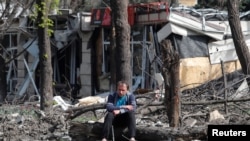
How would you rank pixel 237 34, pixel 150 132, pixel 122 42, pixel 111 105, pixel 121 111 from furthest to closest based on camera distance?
pixel 237 34
pixel 122 42
pixel 111 105
pixel 121 111
pixel 150 132

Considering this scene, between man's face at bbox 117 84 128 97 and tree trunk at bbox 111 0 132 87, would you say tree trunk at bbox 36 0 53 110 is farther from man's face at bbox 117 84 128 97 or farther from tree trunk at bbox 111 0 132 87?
man's face at bbox 117 84 128 97

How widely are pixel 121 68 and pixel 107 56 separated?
6266 millimetres

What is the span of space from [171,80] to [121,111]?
103 centimetres

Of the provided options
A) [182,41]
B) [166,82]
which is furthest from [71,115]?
[182,41]

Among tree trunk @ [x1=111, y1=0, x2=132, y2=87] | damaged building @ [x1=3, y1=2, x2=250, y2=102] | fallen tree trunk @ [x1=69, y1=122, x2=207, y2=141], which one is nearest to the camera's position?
fallen tree trunk @ [x1=69, y1=122, x2=207, y2=141]

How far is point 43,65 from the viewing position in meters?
15.1

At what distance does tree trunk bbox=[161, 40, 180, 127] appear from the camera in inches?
395

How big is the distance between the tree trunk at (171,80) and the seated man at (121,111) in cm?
66

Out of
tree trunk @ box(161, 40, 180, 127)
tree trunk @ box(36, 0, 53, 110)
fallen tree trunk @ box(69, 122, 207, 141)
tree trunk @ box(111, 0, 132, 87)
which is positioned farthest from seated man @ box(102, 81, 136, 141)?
tree trunk @ box(36, 0, 53, 110)

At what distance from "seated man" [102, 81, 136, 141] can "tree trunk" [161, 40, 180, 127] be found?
2.16ft

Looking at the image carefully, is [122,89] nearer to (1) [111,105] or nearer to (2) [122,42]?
(1) [111,105]

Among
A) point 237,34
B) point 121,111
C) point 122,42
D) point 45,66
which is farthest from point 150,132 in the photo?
point 237,34

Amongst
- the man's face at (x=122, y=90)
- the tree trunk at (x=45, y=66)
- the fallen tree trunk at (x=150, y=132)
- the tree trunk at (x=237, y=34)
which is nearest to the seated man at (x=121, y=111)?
the man's face at (x=122, y=90)

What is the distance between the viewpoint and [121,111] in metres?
10.1
